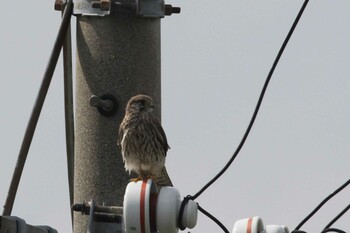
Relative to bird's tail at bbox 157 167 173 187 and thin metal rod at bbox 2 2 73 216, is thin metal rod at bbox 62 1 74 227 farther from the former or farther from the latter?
bird's tail at bbox 157 167 173 187

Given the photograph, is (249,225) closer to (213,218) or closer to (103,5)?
(213,218)

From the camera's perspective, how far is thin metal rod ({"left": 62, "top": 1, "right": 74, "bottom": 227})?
12.9 meters

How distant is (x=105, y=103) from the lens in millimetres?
12156

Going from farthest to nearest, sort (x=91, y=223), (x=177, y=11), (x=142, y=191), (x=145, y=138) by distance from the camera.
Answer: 1. (x=145, y=138)
2. (x=177, y=11)
3. (x=91, y=223)
4. (x=142, y=191)

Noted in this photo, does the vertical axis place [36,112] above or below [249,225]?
above

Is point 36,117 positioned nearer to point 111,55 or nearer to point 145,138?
point 111,55

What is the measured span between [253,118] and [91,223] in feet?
4.47

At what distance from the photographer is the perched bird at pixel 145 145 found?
13.4 meters

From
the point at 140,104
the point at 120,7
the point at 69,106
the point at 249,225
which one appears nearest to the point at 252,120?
the point at 140,104

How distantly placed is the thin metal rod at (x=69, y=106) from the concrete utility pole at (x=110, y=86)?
488mm

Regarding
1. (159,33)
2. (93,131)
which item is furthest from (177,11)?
(93,131)

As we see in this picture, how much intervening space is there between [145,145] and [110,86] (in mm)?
→ 2047

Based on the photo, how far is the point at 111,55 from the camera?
40.3 ft

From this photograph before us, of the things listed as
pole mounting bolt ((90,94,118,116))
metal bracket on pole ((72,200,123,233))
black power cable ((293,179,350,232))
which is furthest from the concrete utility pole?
black power cable ((293,179,350,232))
